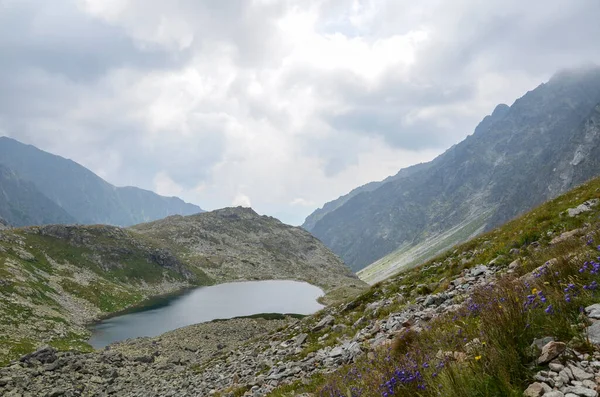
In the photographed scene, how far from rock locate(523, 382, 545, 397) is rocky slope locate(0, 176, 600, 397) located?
12 mm

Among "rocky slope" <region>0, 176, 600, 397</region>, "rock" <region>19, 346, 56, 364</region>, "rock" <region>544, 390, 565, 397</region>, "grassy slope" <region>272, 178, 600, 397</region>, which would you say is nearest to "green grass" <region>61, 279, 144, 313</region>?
"rocky slope" <region>0, 176, 600, 397</region>

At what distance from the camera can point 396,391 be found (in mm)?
5863

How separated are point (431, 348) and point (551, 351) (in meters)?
2.98

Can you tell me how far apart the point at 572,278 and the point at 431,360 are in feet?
9.46

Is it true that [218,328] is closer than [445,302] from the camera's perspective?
No

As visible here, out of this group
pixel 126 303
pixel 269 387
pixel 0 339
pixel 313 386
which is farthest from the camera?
pixel 126 303

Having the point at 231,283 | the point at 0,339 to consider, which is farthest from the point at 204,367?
the point at 231,283

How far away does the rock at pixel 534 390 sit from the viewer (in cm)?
412

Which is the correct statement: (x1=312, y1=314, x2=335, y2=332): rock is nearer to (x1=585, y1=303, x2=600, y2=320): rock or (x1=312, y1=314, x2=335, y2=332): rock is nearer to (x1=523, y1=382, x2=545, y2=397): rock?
(x1=585, y1=303, x2=600, y2=320): rock

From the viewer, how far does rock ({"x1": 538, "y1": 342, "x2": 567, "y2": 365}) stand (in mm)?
4578

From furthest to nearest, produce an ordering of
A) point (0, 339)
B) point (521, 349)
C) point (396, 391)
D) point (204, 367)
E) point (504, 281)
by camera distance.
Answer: point (0, 339) → point (204, 367) → point (504, 281) → point (396, 391) → point (521, 349)

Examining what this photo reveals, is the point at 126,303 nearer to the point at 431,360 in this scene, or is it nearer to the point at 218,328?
the point at 218,328

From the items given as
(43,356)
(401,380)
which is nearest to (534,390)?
(401,380)

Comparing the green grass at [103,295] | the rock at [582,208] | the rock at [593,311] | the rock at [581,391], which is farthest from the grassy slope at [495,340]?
the green grass at [103,295]
